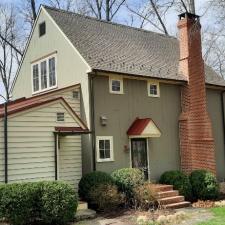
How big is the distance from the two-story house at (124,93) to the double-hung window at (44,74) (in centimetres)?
5

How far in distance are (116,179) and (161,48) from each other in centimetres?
951

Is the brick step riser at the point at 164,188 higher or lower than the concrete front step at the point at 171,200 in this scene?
higher

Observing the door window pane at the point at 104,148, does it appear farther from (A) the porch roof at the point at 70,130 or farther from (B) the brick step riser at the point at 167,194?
(B) the brick step riser at the point at 167,194

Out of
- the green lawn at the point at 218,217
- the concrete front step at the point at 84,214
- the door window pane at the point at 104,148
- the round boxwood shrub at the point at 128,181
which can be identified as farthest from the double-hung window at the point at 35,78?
the green lawn at the point at 218,217

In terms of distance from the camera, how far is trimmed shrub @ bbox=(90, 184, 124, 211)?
49.2ft

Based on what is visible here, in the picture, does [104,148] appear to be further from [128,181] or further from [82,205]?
[82,205]

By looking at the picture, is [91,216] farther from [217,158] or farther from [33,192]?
[217,158]

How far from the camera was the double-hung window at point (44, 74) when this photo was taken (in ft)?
64.0

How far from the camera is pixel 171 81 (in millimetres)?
19781

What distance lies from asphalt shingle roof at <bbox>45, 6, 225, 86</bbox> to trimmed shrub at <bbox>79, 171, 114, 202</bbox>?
4.20 m

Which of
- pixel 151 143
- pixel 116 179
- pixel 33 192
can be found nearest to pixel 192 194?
pixel 151 143

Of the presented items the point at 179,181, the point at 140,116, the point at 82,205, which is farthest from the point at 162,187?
the point at 82,205

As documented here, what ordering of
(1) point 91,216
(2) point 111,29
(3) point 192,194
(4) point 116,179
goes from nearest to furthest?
(1) point 91,216 → (4) point 116,179 → (3) point 192,194 → (2) point 111,29

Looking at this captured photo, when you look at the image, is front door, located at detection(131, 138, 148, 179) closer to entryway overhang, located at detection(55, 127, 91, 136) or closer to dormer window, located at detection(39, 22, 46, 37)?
entryway overhang, located at detection(55, 127, 91, 136)
